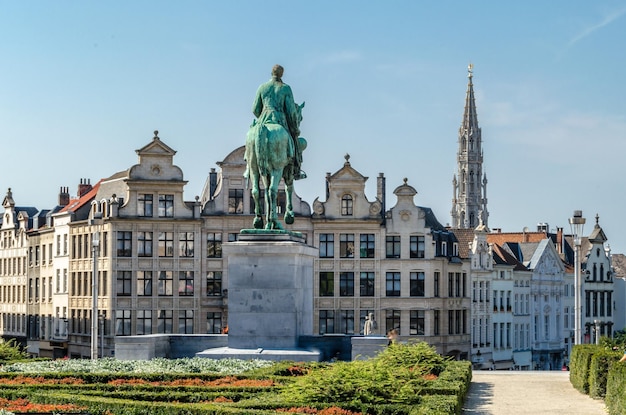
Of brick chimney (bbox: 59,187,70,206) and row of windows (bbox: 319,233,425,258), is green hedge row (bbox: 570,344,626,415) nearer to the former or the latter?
row of windows (bbox: 319,233,425,258)

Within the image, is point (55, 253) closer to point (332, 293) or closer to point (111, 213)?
point (111, 213)

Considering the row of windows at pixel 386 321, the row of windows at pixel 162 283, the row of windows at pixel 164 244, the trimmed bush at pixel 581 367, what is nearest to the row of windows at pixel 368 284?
the row of windows at pixel 386 321

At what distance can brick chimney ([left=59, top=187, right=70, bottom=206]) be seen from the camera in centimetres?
9281

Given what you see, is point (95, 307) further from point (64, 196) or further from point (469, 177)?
point (469, 177)

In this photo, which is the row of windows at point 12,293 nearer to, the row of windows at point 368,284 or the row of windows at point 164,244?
the row of windows at point 164,244

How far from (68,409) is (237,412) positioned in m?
3.15

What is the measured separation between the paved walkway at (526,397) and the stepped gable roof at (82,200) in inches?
1975

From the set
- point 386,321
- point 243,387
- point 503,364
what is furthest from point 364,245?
point 243,387

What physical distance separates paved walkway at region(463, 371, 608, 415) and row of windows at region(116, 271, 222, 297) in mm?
42063

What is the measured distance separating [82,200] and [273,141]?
55.9 meters

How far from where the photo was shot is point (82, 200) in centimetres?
8694

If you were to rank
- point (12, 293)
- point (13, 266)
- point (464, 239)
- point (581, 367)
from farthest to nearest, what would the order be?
point (12, 293) → point (13, 266) → point (464, 239) → point (581, 367)

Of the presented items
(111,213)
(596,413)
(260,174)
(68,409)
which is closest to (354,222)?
(111,213)

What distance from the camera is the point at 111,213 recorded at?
78250 millimetres
